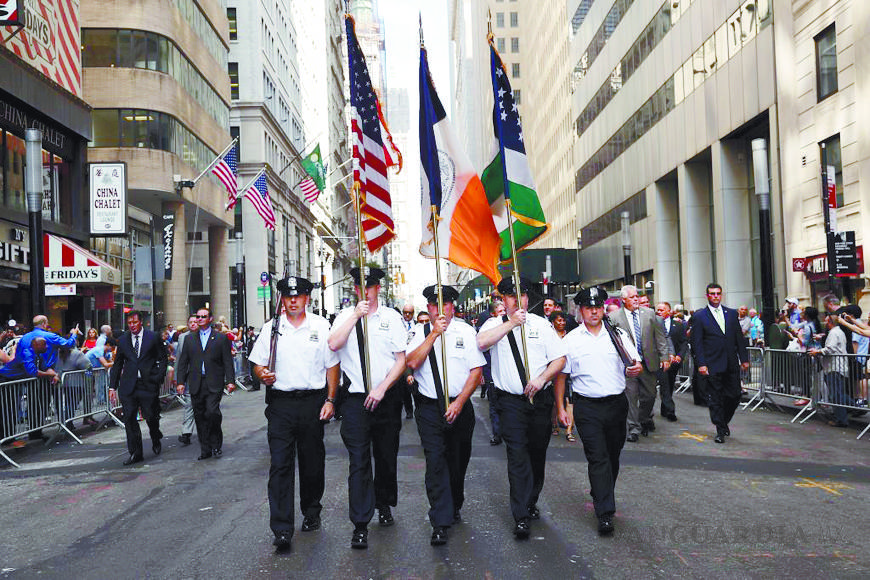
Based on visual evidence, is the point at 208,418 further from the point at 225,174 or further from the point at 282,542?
the point at 225,174

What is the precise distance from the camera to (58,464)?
456 inches

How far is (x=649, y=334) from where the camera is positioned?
480 inches

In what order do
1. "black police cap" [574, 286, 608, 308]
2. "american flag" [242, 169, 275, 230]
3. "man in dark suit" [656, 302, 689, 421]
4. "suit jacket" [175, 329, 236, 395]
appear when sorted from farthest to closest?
"american flag" [242, 169, 275, 230] < "man in dark suit" [656, 302, 689, 421] < "suit jacket" [175, 329, 236, 395] < "black police cap" [574, 286, 608, 308]

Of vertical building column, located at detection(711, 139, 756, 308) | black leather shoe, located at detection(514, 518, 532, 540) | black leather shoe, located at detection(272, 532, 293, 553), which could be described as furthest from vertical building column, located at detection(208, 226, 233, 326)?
black leather shoe, located at detection(514, 518, 532, 540)

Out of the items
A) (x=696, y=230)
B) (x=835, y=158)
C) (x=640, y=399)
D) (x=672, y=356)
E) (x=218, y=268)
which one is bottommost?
(x=640, y=399)

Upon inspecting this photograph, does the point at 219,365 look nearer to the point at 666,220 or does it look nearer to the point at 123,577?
the point at 123,577

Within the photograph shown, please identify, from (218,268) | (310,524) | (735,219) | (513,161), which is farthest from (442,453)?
(218,268)

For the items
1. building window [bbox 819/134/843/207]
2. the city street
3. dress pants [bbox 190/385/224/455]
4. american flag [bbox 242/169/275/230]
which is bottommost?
the city street

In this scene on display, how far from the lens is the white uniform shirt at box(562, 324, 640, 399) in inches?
277

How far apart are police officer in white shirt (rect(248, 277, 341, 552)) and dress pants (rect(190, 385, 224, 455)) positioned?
482cm

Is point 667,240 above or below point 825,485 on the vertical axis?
above

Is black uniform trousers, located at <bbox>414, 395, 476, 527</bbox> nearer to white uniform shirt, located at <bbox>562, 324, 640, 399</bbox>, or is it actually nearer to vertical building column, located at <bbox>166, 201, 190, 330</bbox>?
white uniform shirt, located at <bbox>562, 324, 640, 399</bbox>

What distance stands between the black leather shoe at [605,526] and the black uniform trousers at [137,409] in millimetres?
6657

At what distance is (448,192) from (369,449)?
2.60m
